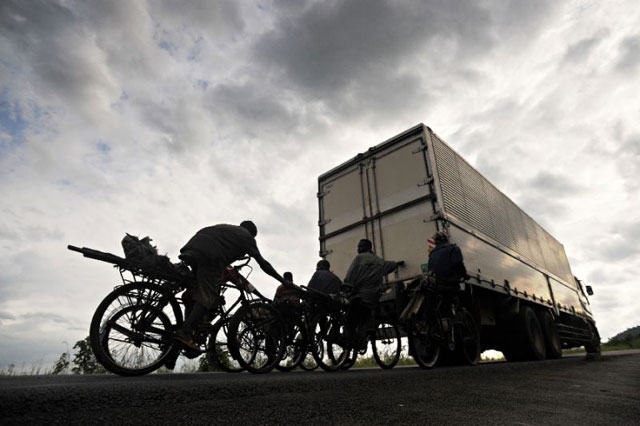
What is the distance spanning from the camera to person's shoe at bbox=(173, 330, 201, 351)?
12.1ft

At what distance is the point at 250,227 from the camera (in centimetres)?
479

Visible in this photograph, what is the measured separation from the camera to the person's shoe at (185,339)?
3.67 m

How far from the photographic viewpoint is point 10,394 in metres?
1.61

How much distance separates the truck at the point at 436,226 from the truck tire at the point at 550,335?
0.02 metres

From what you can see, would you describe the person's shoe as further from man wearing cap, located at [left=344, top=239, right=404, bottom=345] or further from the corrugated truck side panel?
A: the corrugated truck side panel

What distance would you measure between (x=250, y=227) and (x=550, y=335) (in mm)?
7903

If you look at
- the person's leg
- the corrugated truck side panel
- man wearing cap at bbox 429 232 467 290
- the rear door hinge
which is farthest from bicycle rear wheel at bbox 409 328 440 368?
the person's leg

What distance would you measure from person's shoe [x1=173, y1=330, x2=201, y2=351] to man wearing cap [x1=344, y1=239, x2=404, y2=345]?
2.45 metres

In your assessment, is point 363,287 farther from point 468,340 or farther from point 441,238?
point 468,340

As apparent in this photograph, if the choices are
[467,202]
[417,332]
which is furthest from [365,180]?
[417,332]

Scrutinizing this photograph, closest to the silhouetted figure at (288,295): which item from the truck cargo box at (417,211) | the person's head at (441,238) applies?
the truck cargo box at (417,211)

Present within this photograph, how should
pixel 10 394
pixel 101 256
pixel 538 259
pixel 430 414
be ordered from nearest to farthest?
pixel 10 394
pixel 430 414
pixel 101 256
pixel 538 259

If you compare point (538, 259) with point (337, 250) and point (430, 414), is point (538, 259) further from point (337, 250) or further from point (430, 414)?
point (430, 414)

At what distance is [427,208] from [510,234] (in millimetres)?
3967
